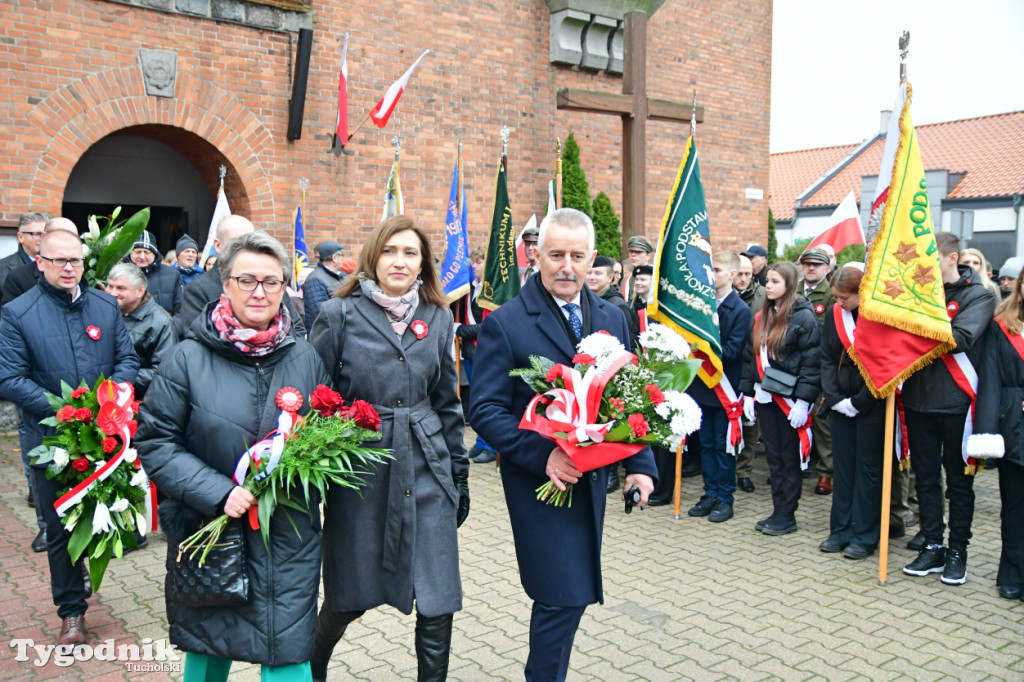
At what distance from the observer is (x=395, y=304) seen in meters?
3.30

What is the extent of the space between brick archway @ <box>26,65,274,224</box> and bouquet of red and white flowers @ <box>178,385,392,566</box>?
7.97 m

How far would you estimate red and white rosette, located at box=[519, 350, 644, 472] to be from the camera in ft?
8.87

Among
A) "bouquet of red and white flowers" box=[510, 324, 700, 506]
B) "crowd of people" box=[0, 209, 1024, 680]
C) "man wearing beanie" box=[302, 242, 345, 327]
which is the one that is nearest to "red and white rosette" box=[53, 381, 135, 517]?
"crowd of people" box=[0, 209, 1024, 680]

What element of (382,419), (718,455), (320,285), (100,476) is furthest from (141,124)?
(382,419)

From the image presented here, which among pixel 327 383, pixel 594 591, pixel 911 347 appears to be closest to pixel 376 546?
pixel 327 383

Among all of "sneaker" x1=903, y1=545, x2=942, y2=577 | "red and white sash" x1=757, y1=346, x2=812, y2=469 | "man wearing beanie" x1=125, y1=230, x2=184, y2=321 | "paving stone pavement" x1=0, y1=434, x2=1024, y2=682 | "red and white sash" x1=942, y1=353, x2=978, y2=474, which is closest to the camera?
"paving stone pavement" x1=0, y1=434, x2=1024, y2=682

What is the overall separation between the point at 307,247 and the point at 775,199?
32647 millimetres

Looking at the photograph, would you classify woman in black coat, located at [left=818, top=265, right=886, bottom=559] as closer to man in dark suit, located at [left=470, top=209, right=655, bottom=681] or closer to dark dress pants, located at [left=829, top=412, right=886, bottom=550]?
dark dress pants, located at [left=829, top=412, right=886, bottom=550]

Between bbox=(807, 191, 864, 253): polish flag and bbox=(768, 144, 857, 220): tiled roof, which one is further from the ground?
bbox=(768, 144, 857, 220): tiled roof

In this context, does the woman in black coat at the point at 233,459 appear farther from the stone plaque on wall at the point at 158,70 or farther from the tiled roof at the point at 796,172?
the tiled roof at the point at 796,172

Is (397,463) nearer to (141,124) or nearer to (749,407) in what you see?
(749,407)

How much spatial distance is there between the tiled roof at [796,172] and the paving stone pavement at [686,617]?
111 ft

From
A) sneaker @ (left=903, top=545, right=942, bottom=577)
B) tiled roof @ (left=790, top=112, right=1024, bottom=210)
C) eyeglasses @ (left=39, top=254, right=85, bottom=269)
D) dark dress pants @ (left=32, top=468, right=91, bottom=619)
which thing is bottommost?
sneaker @ (left=903, top=545, right=942, bottom=577)

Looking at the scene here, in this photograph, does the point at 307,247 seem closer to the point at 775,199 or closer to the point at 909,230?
the point at 909,230
